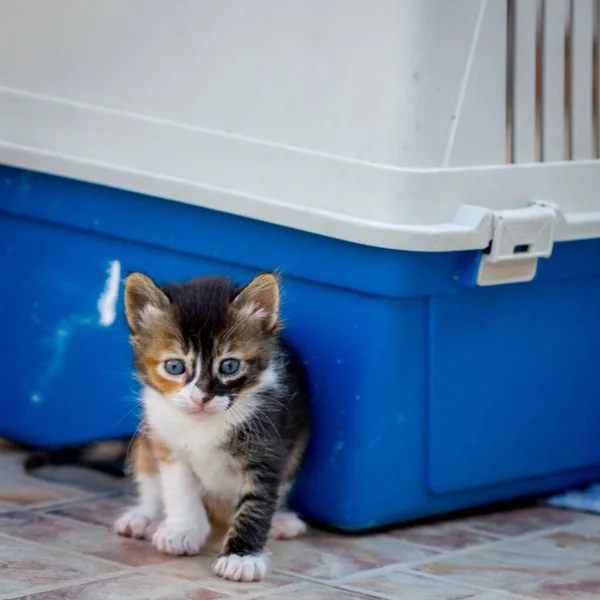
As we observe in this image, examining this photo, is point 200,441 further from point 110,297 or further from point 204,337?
point 110,297

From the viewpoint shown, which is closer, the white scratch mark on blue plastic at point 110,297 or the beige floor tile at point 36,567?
the beige floor tile at point 36,567

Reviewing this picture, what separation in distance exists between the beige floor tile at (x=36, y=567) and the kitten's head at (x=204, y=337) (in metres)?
0.29

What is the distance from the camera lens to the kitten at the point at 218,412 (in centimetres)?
212

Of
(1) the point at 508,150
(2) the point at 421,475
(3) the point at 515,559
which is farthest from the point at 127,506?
(1) the point at 508,150

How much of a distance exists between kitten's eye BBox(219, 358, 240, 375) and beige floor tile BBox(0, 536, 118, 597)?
0.35 m

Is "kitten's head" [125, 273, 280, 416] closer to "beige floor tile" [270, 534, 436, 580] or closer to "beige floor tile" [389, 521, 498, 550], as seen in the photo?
"beige floor tile" [270, 534, 436, 580]

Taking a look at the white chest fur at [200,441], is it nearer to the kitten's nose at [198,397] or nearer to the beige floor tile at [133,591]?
the kitten's nose at [198,397]

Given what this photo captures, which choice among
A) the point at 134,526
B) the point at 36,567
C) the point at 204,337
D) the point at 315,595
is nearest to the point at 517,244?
the point at 204,337

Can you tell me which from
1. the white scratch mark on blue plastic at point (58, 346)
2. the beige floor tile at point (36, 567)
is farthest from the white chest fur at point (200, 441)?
the white scratch mark on blue plastic at point (58, 346)

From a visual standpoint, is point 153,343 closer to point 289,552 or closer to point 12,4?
point 289,552

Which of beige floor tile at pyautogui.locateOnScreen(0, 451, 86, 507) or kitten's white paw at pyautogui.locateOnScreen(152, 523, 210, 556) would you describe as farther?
beige floor tile at pyautogui.locateOnScreen(0, 451, 86, 507)

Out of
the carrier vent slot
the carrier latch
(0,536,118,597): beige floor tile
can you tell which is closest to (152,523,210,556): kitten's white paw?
(0,536,118,597): beige floor tile

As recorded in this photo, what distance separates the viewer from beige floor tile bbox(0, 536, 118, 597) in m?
1.98

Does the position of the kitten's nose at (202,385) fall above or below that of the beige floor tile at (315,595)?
above
